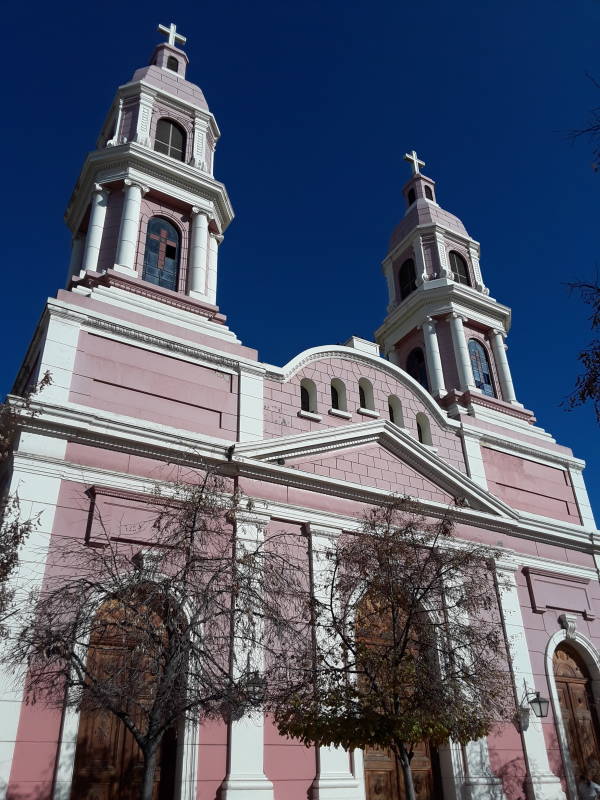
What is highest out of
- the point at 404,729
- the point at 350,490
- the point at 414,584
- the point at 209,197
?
the point at 209,197

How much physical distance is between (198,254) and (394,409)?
270 inches

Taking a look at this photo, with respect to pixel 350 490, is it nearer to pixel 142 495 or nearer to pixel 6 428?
pixel 142 495

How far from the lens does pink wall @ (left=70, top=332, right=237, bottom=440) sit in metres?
14.8

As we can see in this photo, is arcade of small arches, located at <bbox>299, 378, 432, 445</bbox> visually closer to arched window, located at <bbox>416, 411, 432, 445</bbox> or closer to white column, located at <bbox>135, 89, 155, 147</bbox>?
arched window, located at <bbox>416, 411, 432, 445</bbox>

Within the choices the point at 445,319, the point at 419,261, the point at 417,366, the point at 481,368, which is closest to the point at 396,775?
the point at 481,368

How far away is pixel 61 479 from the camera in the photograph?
13211 mm

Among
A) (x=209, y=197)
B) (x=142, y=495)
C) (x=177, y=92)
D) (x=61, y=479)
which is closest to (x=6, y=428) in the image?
(x=61, y=479)

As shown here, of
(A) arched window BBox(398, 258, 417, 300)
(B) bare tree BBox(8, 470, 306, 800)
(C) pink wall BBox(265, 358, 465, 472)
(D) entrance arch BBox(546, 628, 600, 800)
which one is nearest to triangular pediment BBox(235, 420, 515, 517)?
(C) pink wall BBox(265, 358, 465, 472)

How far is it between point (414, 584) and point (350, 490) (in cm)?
466

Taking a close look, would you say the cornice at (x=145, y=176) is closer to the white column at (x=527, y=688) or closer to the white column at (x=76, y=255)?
the white column at (x=76, y=255)

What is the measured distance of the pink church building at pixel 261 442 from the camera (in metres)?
12.9

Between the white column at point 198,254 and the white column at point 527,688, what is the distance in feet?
33.8

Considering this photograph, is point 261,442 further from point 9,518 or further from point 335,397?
point 9,518

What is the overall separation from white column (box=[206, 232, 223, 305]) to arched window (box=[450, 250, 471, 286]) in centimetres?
924
